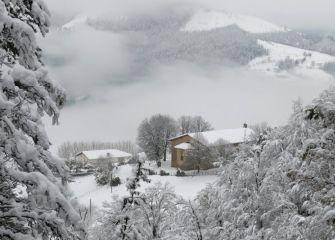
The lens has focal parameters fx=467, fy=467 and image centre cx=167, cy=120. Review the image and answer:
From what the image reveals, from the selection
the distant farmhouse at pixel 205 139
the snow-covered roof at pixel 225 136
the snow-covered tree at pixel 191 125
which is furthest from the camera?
the snow-covered tree at pixel 191 125

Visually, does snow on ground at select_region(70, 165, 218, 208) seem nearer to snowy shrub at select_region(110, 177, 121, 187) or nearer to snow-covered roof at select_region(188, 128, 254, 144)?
snowy shrub at select_region(110, 177, 121, 187)

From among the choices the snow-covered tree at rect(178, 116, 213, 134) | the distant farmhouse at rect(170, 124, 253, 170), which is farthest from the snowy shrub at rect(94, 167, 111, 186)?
the snow-covered tree at rect(178, 116, 213, 134)

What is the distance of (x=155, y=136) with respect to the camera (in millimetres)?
98938

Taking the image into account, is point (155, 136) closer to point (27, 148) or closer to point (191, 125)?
point (191, 125)

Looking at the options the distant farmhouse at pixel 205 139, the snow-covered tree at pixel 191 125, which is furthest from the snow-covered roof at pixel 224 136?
the snow-covered tree at pixel 191 125

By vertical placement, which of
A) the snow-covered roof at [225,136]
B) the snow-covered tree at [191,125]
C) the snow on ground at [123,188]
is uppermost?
the snow-covered tree at [191,125]

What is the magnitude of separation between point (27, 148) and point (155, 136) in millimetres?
93876

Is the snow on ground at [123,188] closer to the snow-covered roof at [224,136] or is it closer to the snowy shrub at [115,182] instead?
the snowy shrub at [115,182]

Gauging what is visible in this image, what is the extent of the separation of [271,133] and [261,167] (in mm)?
1785

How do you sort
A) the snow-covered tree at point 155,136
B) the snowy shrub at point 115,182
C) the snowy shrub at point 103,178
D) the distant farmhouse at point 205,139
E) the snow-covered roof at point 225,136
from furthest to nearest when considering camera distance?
1. the snow-covered tree at point 155,136
2. the snow-covered roof at point 225,136
3. the distant farmhouse at point 205,139
4. the snowy shrub at point 103,178
5. the snowy shrub at point 115,182

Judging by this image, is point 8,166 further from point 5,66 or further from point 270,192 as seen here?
point 270,192

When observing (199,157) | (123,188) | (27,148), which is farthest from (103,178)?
(27,148)

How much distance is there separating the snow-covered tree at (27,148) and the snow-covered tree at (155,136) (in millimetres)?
87886

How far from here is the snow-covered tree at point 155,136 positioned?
315 feet
